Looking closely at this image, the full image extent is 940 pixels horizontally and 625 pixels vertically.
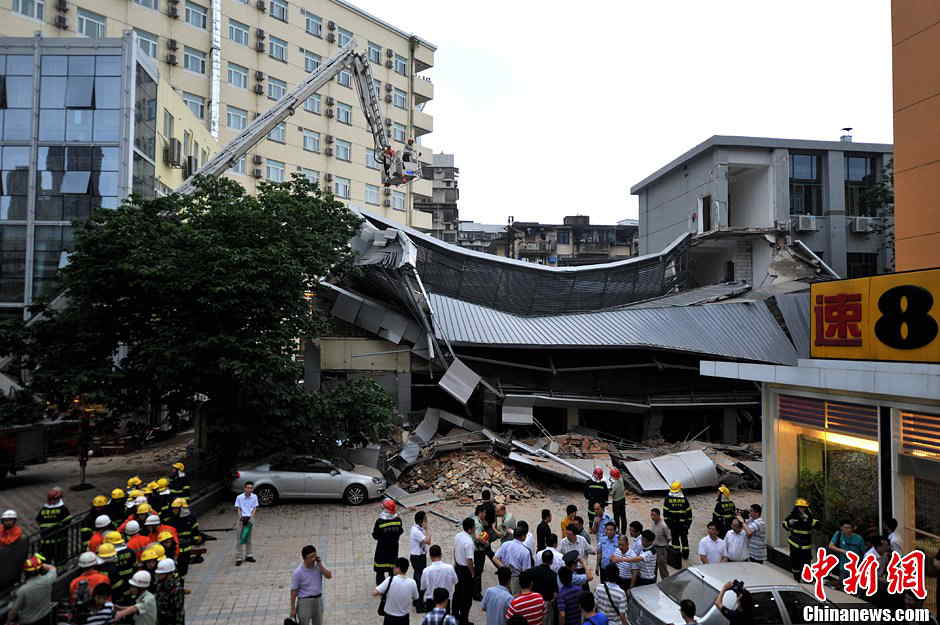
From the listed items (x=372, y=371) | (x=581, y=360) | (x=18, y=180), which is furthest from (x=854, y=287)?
(x=18, y=180)

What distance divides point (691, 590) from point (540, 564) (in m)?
1.97

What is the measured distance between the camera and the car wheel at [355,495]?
16734 mm

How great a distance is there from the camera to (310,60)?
152 ft

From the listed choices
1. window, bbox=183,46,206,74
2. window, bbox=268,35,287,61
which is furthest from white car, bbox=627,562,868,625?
window, bbox=268,35,287,61

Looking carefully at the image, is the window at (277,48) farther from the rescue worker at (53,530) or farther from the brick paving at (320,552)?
the rescue worker at (53,530)

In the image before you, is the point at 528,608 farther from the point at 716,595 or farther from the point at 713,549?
the point at 713,549

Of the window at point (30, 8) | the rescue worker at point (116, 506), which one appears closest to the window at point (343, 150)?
the window at point (30, 8)

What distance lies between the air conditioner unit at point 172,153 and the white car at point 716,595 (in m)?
27.7

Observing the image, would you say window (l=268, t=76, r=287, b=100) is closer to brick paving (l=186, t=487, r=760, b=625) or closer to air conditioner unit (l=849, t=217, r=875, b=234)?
brick paving (l=186, t=487, r=760, b=625)

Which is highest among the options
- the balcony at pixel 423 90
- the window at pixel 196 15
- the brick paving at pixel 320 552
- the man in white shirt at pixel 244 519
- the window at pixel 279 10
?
the window at pixel 279 10

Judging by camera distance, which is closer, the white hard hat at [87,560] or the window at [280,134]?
the white hard hat at [87,560]

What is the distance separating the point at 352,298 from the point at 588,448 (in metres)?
10.7

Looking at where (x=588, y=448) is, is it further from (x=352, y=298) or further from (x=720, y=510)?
(x=352, y=298)

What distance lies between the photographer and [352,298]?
24891mm
